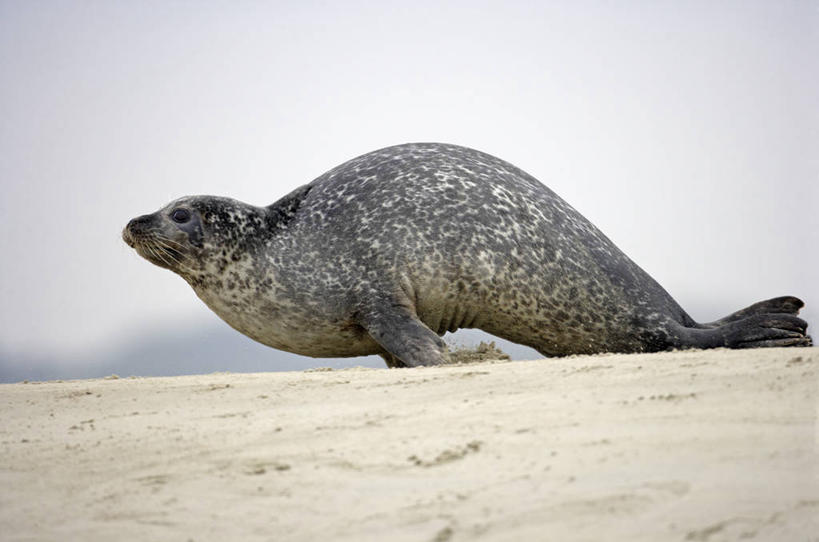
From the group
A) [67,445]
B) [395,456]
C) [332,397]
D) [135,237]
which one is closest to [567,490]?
[395,456]

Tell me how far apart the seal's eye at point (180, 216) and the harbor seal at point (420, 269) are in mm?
14

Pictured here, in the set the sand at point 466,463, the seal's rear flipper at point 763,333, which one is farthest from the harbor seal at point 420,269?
the sand at point 466,463

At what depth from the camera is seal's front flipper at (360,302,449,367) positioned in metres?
6.52

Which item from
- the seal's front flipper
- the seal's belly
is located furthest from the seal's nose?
the seal's front flipper

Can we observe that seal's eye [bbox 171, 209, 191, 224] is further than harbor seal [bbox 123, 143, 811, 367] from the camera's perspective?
Yes

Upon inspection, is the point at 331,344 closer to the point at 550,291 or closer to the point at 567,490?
the point at 550,291

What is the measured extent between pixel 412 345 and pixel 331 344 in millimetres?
1227

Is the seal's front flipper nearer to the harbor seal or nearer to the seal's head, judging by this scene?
the harbor seal

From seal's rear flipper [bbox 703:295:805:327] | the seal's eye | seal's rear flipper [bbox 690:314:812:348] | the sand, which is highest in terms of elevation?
the seal's eye

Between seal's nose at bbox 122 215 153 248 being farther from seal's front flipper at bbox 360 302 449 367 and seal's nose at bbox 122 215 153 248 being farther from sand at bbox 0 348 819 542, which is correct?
sand at bbox 0 348 819 542

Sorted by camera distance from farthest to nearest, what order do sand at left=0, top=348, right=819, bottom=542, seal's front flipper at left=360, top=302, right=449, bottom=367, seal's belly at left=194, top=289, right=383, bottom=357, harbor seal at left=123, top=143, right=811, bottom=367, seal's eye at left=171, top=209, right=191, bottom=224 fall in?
seal's eye at left=171, top=209, right=191, bottom=224 → seal's belly at left=194, top=289, right=383, bottom=357 → harbor seal at left=123, top=143, right=811, bottom=367 → seal's front flipper at left=360, top=302, right=449, bottom=367 → sand at left=0, top=348, right=819, bottom=542

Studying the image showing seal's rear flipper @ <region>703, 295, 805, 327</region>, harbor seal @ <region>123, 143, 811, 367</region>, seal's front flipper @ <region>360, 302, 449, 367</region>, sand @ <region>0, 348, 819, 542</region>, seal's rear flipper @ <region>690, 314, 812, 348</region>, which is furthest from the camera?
harbor seal @ <region>123, 143, 811, 367</region>

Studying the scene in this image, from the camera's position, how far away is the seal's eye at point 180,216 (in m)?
7.82

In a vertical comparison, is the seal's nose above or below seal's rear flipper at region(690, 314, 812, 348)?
above
